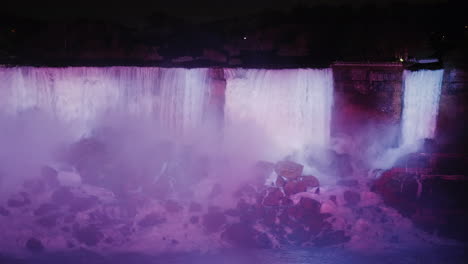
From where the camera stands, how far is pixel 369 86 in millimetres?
10062

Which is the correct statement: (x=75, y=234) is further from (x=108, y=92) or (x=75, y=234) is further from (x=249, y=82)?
(x=249, y=82)

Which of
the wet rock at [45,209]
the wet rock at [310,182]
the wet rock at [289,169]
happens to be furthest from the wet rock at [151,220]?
the wet rock at [310,182]

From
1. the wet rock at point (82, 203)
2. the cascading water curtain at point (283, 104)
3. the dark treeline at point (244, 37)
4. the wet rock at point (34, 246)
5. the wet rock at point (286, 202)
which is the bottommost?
the wet rock at point (34, 246)

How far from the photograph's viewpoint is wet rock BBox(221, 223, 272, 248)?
7.52 m

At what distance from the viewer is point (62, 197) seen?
9000 millimetres

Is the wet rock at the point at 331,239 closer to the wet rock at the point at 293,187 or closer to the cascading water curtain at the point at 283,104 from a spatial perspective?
the wet rock at the point at 293,187

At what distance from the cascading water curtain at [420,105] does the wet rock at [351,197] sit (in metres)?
2.77

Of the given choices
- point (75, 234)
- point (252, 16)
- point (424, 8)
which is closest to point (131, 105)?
point (75, 234)

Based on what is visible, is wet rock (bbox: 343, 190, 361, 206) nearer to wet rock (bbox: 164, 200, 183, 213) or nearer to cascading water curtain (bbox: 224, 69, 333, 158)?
cascading water curtain (bbox: 224, 69, 333, 158)

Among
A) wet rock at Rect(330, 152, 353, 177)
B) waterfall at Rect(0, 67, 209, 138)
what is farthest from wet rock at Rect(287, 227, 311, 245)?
waterfall at Rect(0, 67, 209, 138)

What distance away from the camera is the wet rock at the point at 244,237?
7.52 meters

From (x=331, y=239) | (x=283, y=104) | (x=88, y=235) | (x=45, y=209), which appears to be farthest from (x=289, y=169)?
(x=45, y=209)

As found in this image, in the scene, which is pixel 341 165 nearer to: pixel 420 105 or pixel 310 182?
pixel 310 182

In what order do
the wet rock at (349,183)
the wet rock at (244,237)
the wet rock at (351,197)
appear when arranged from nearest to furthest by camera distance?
the wet rock at (244,237) < the wet rock at (351,197) < the wet rock at (349,183)
